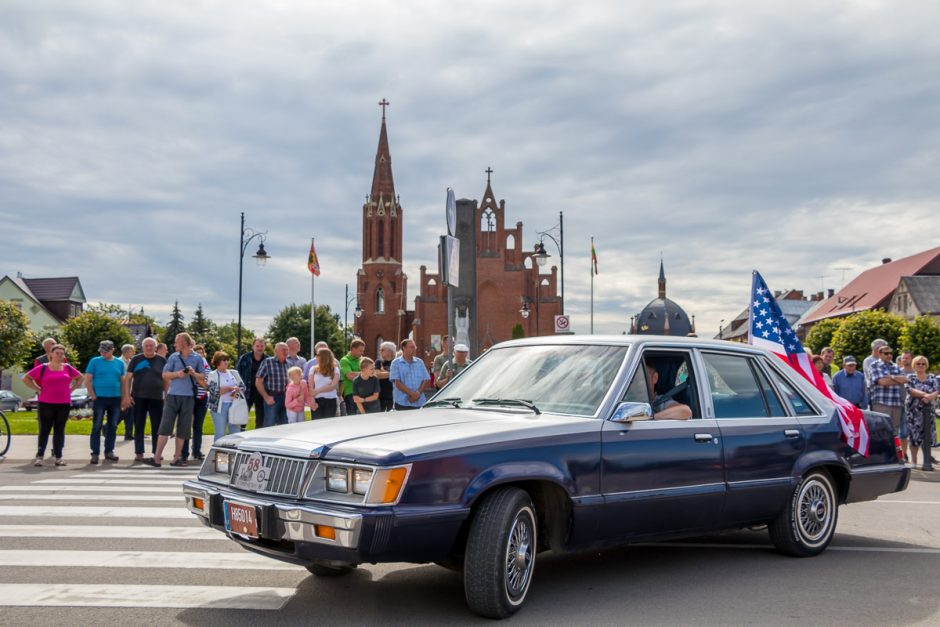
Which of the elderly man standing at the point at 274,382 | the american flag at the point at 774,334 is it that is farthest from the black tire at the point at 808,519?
the elderly man standing at the point at 274,382

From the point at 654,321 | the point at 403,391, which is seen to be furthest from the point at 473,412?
the point at 654,321

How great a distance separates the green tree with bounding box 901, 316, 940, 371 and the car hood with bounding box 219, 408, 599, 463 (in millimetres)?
65689

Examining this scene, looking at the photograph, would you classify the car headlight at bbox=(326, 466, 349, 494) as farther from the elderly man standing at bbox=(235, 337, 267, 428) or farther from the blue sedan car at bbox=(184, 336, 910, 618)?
the elderly man standing at bbox=(235, 337, 267, 428)

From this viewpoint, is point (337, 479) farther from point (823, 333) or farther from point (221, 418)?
point (823, 333)

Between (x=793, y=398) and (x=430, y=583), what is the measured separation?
3243mm

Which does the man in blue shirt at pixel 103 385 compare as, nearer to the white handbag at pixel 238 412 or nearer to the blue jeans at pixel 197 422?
the blue jeans at pixel 197 422

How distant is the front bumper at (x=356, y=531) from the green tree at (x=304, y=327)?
102 m

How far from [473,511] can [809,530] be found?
3.25 m

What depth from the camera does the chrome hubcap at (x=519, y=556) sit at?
4.88 metres

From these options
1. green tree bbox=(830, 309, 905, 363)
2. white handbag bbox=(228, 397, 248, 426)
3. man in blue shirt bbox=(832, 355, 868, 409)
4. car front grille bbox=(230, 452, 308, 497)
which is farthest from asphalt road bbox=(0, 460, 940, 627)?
green tree bbox=(830, 309, 905, 363)

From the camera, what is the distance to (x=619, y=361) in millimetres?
5898

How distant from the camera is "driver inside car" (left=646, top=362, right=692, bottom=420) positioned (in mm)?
5898

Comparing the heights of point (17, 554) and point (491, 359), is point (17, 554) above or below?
below

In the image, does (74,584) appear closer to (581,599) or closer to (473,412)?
(473,412)
